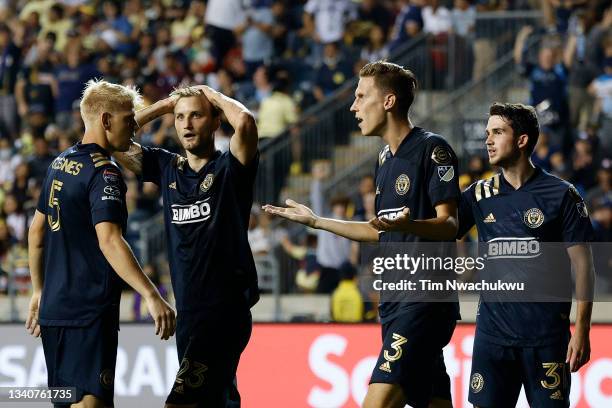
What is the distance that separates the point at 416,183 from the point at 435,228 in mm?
410

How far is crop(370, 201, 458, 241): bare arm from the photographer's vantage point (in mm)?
6430

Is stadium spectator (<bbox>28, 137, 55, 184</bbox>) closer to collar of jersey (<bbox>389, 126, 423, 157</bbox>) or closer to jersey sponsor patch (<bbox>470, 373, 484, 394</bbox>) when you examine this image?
collar of jersey (<bbox>389, 126, 423, 157</bbox>)

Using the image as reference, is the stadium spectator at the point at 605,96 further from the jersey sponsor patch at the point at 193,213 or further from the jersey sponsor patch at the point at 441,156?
the jersey sponsor patch at the point at 193,213

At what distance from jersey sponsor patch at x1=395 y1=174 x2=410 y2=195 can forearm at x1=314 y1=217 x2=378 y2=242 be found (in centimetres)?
27

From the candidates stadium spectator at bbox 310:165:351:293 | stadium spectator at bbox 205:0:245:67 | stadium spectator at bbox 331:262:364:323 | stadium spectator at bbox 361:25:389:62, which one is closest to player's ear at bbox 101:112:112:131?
stadium spectator at bbox 331:262:364:323

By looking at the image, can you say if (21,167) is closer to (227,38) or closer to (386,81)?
(227,38)

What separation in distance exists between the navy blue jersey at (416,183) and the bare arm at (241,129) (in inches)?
31.5

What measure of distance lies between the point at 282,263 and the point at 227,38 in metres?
5.62

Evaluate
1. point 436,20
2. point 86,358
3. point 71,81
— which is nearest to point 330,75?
point 436,20

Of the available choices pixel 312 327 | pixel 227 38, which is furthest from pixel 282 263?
pixel 227 38

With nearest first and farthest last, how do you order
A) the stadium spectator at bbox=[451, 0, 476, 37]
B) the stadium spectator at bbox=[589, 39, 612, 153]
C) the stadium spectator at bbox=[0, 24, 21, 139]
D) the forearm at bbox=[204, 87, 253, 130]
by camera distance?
1. the forearm at bbox=[204, 87, 253, 130]
2. the stadium spectator at bbox=[589, 39, 612, 153]
3. the stadium spectator at bbox=[451, 0, 476, 37]
4. the stadium spectator at bbox=[0, 24, 21, 139]

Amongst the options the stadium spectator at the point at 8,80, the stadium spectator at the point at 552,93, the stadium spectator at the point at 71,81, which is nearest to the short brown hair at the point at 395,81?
the stadium spectator at the point at 552,93

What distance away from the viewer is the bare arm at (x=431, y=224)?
6.43 metres

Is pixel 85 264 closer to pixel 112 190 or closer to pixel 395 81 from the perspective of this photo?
pixel 112 190
